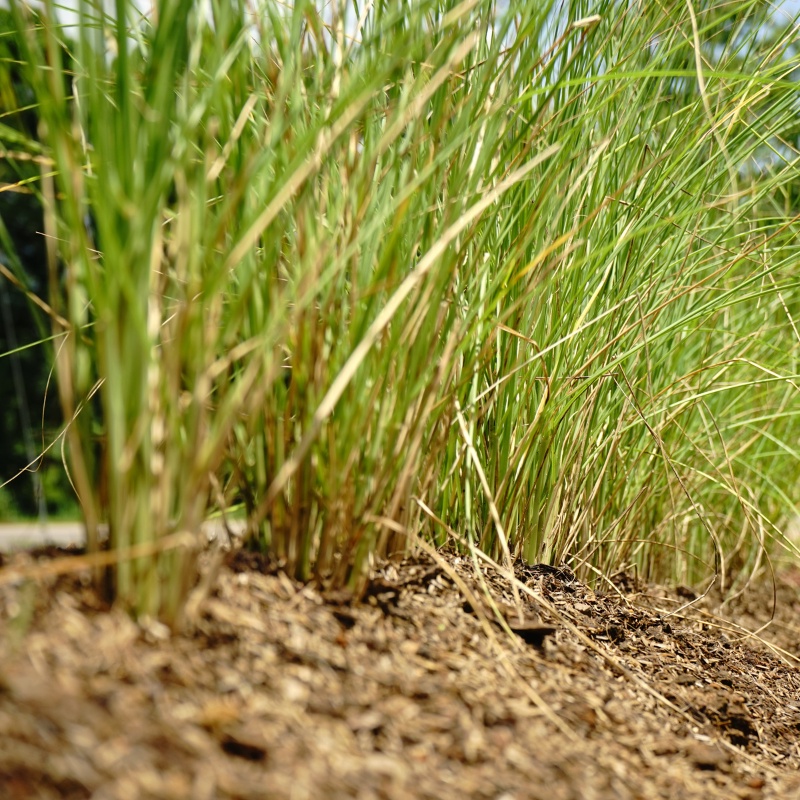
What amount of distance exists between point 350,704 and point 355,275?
2.02ft

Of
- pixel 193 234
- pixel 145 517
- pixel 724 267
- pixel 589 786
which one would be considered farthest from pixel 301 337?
pixel 724 267

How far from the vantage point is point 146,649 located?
991 millimetres

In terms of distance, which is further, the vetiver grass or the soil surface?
the vetiver grass

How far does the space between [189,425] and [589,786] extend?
26.7 inches

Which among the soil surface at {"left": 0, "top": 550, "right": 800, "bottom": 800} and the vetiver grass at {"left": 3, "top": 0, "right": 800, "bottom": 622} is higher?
the vetiver grass at {"left": 3, "top": 0, "right": 800, "bottom": 622}

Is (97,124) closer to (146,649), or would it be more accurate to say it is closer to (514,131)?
(146,649)

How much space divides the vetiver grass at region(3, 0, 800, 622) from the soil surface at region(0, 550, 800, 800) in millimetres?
81

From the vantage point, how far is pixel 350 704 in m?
1.06

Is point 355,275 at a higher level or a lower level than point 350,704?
higher

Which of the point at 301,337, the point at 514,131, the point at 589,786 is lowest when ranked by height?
the point at 589,786

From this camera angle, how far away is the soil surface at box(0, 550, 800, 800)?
2.85 feet

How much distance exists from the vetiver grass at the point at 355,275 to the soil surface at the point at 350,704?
81mm

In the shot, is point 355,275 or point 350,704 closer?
point 350,704

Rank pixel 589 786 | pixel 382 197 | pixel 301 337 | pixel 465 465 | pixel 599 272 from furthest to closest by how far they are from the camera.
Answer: pixel 599 272
pixel 465 465
pixel 382 197
pixel 301 337
pixel 589 786
